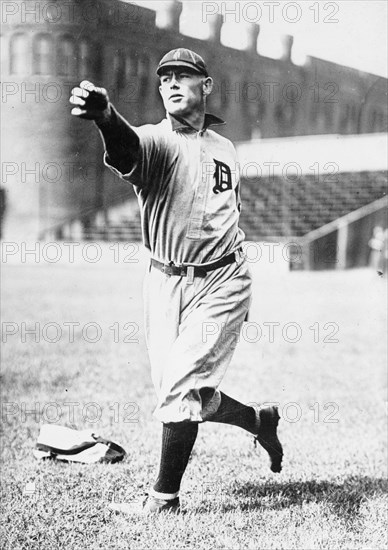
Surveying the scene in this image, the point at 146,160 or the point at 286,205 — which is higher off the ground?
the point at 146,160

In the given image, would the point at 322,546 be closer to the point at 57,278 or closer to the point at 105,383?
the point at 105,383

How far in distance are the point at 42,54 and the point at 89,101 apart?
227 centimetres

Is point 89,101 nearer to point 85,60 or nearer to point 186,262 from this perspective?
point 186,262

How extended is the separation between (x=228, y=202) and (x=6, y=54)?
5.87ft

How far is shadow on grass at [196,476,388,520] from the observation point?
3.16 meters

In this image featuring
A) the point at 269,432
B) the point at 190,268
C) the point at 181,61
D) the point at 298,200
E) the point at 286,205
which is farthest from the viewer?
the point at 298,200

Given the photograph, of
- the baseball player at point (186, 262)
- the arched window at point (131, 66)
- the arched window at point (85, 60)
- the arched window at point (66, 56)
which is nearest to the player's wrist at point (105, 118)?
the baseball player at point (186, 262)

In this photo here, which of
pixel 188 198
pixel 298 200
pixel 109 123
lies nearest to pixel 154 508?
pixel 188 198

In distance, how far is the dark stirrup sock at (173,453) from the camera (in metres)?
2.97

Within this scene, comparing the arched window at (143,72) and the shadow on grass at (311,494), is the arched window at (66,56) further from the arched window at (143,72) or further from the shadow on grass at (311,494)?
the shadow on grass at (311,494)

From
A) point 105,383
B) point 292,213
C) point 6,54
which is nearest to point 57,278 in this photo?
point 292,213

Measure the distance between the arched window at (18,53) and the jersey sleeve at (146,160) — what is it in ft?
4.82

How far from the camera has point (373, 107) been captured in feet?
12.8

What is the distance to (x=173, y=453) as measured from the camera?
298 cm
